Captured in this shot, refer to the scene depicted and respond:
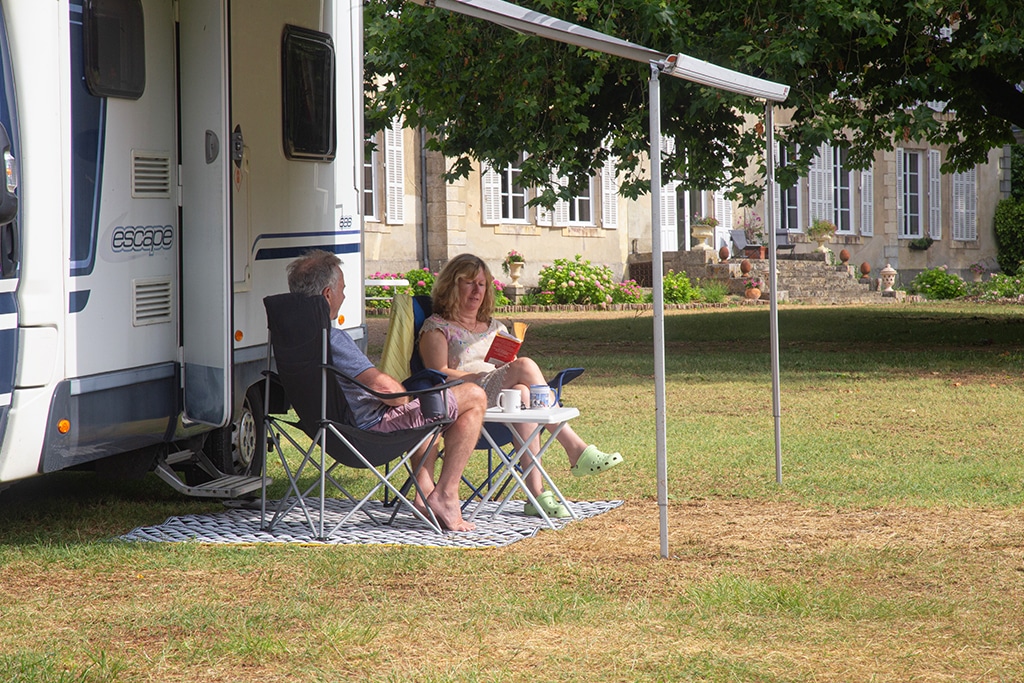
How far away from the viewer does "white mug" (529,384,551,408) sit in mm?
Result: 5480

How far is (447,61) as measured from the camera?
1231cm

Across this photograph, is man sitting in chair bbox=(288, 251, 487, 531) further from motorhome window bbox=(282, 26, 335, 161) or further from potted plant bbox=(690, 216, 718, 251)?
potted plant bbox=(690, 216, 718, 251)

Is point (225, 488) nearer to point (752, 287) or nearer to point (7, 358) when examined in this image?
point (7, 358)

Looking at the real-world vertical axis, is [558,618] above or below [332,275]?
below

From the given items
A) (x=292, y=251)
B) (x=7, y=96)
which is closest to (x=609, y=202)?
(x=292, y=251)

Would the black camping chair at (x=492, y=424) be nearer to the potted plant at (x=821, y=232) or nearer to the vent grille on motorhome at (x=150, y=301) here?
the vent grille on motorhome at (x=150, y=301)

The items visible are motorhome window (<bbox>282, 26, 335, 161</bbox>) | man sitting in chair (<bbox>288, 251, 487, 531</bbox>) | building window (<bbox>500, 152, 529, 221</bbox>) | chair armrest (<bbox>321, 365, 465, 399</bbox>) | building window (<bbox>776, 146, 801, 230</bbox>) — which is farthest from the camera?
building window (<bbox>776, 146, 801, 230</bbox>)

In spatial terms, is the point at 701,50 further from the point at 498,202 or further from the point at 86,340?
the point at 498,202

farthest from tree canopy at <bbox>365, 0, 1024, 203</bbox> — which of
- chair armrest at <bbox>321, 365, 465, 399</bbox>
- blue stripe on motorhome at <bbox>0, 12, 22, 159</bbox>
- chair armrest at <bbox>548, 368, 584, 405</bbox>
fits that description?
blue stripe on motorhome at <bbox>0, 12, 22, 159</bbox>

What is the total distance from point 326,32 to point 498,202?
1709 cm

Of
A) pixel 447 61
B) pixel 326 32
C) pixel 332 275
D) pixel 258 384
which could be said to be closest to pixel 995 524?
pixel 332 275

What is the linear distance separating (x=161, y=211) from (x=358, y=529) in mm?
1562

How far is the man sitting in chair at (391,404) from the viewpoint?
524 centimetres

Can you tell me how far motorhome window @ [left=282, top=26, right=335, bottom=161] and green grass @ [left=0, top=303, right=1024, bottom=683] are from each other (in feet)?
6.07
